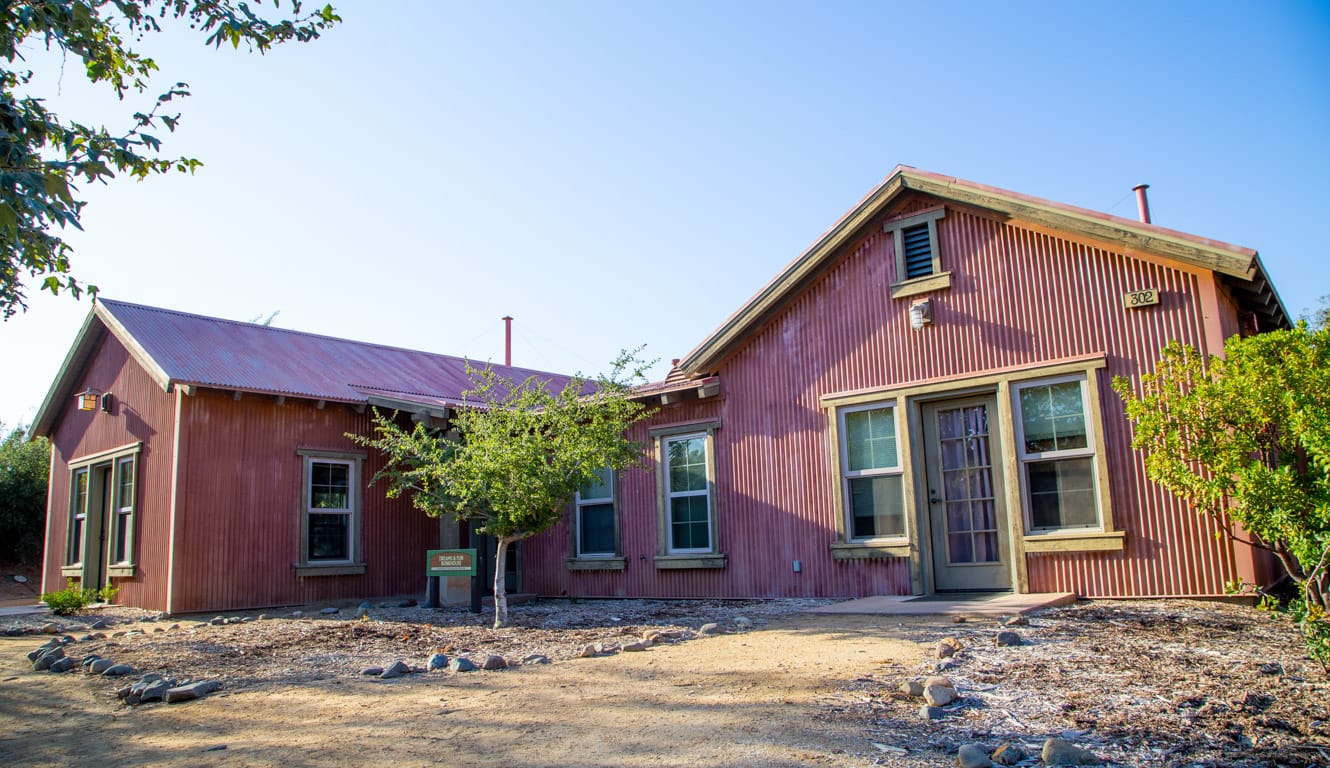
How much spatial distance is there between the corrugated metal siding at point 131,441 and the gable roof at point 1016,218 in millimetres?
8221

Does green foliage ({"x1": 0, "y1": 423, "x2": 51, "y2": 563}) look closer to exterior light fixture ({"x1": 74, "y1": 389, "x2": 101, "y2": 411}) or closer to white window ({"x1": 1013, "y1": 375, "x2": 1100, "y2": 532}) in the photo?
exterior light fixture ({"x1": 74, "y1": 389, "x2": 101, "y2": 411})

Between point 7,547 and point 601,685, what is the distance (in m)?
25.0

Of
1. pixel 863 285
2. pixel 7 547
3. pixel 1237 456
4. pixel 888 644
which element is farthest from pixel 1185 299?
pixel 7 547

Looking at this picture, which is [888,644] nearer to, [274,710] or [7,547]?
[274,710]

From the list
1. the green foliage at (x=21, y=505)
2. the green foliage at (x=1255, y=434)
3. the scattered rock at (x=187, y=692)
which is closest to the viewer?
the scattered rock at (x=187, y=692)

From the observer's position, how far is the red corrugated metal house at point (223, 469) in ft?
44.2

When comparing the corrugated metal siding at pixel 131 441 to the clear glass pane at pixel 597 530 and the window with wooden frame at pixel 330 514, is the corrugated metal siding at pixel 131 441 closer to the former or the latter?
the window with wooden frame at pixel 330 514

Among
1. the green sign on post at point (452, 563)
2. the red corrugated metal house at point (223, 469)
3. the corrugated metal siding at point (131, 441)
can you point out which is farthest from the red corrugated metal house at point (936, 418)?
the corrugated metal siding at point (131, 441)

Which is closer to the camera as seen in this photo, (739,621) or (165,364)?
(739,621)

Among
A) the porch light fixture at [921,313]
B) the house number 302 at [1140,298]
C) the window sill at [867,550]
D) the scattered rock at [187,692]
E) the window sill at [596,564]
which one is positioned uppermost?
the porch light fixture at [921,313]

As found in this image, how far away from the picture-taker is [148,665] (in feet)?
26.0

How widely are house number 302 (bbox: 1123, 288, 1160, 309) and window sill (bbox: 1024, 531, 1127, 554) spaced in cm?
232

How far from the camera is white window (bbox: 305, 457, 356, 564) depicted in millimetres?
14688

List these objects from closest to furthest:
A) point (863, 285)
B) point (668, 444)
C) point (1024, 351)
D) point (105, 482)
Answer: point (1024, 351), point (863, 285), point (668, 444), point (105, 482)
